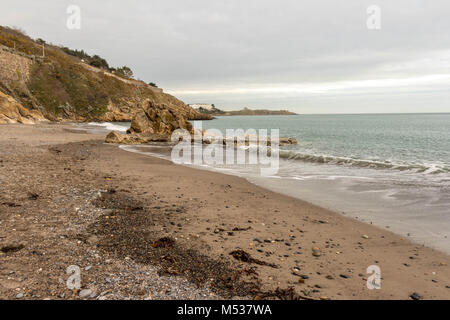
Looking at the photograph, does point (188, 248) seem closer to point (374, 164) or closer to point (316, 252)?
point (316, 252)

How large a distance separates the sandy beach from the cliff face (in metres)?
30.2

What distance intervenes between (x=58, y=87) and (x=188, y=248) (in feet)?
226

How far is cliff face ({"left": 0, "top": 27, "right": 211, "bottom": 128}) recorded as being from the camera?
164 ft

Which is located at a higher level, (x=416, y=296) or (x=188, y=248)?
(x=188, y=248)

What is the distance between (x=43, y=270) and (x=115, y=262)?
1.10 m

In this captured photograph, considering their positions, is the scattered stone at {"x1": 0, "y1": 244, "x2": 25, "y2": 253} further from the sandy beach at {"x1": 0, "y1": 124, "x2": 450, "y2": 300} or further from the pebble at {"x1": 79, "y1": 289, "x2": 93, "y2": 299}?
the pebble at {"x1": 79, "y1": 289, "x2": 93, "y2": 299}

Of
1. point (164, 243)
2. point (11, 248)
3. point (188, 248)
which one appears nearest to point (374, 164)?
point (188, 248)

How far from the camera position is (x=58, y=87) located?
197 feet

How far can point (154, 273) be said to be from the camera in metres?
4.55

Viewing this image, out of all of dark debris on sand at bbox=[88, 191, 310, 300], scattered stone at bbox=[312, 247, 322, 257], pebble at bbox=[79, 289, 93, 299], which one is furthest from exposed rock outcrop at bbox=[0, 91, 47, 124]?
scattered stone at bbox=[312, 247, 322, 257]

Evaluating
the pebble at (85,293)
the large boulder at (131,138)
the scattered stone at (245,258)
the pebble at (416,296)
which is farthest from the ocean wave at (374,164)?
the pebble at (85,293)

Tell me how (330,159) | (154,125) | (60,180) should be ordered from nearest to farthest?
(60,180), (330,159), (154,125)
